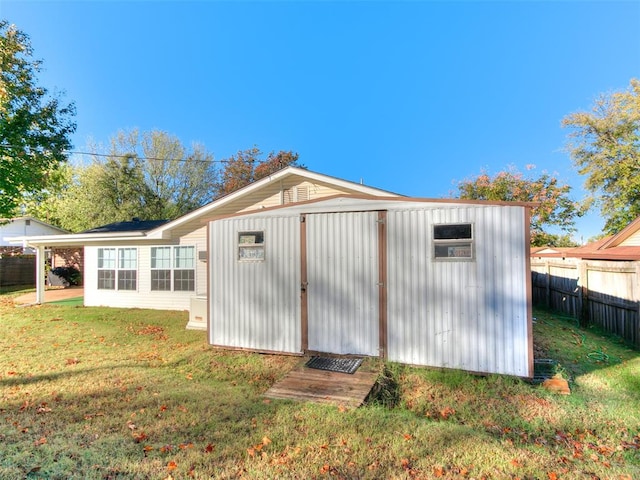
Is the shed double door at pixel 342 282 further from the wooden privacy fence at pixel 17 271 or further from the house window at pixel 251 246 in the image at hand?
the wooden privacy fence at pixel 17 271

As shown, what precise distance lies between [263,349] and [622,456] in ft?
15.3

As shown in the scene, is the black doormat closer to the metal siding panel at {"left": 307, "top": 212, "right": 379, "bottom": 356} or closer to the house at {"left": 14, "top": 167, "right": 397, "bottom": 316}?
the metal siding panel at {"left": 307, "top": 212, "right": 379, "bottom": 356}

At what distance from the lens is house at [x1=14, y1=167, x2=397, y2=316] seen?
933 centimetres

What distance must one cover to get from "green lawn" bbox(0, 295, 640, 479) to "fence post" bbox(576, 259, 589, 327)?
244cm

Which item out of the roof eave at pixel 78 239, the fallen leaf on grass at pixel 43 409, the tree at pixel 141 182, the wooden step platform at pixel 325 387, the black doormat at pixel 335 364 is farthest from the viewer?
the tree at pixel 141 182

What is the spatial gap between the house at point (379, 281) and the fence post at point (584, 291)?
5.17m

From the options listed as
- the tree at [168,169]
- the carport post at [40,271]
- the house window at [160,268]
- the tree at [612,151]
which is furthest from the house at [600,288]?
the tree at [168,169]

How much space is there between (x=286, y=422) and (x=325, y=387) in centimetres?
97

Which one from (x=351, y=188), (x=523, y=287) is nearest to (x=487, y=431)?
(x=523, y=287)

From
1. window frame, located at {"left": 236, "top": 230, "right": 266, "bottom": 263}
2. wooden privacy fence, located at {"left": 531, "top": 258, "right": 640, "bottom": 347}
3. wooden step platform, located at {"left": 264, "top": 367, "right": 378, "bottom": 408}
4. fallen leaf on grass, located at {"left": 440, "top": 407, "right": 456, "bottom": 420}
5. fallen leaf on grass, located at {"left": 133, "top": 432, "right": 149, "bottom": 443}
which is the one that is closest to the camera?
fallen leaf on grass, located at {"left": 133, "top": 432, "right": 149, "bottom": 443}

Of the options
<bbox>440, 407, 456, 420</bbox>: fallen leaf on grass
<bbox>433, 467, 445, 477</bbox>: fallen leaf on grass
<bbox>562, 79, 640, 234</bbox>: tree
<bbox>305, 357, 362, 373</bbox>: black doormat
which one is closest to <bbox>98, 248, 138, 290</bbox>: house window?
<bbox>305, 357, 362, 373</bbox>: black doormat

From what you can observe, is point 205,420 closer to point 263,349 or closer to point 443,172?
point 263,349

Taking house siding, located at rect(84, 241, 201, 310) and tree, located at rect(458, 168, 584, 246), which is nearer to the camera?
house siding, located at rect(84, 241, 201, 310)

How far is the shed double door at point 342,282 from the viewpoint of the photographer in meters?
5.08
